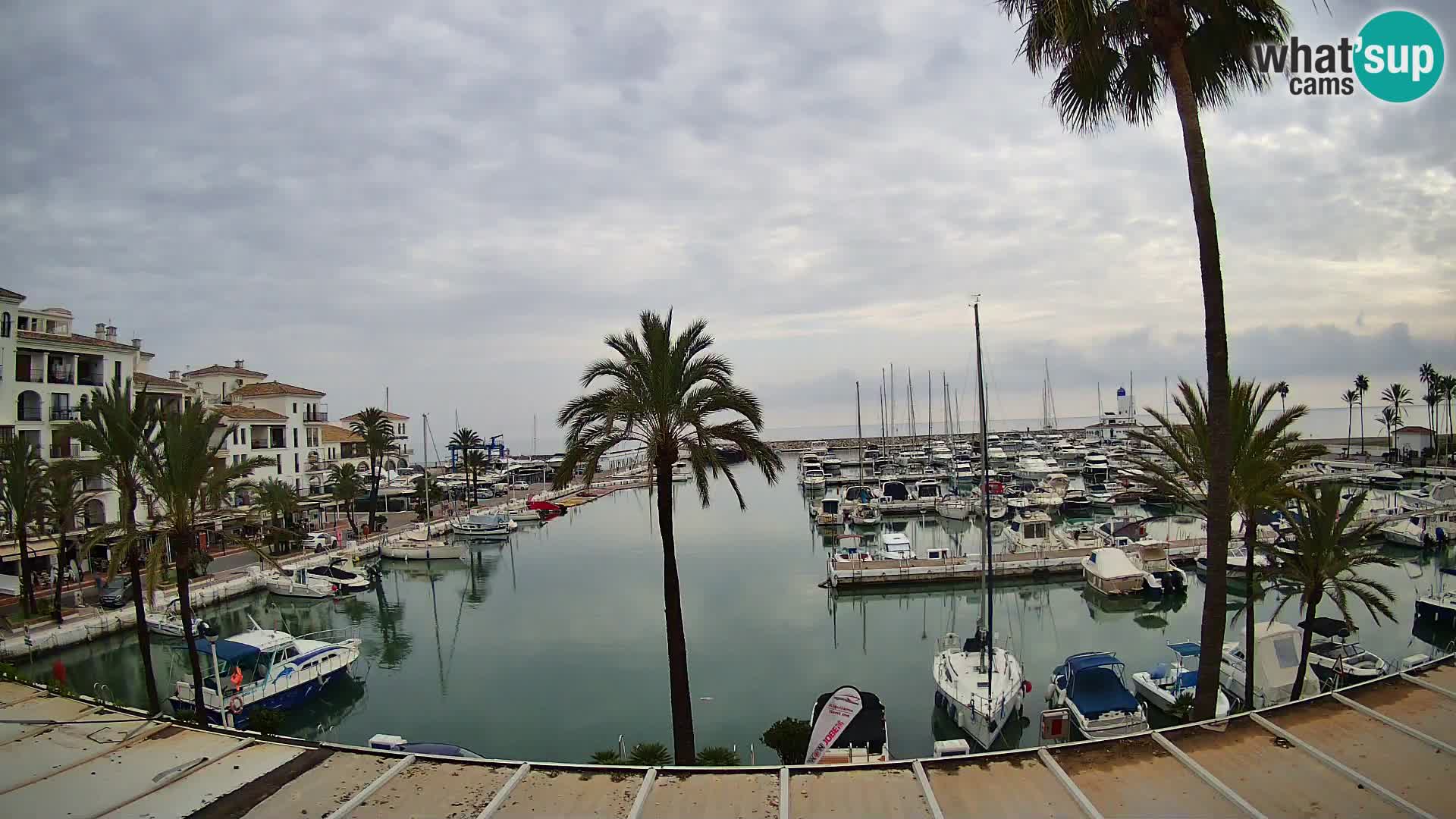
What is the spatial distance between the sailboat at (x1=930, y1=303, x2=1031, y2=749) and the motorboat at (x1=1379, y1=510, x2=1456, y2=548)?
33493 millimetres

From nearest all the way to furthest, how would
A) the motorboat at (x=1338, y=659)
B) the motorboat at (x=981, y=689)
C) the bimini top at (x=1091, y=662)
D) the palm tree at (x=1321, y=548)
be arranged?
the palm tree at (x=1321, y=548), the motorboat at (x=981, y=689), the bimini top at (x=1091, y=662), the motorboat at (x=1338, y=659)

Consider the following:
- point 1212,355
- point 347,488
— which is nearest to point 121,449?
point 1212,355

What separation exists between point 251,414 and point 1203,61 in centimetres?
5893

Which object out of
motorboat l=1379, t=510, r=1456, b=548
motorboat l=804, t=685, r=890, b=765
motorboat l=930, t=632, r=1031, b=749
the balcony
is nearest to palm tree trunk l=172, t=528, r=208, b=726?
motorboat l=804, t=685, r=890, b=765

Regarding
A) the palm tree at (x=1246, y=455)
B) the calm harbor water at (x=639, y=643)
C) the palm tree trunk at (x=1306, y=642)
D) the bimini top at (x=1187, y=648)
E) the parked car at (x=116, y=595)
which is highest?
the palm tree at (x=1246, y=455)

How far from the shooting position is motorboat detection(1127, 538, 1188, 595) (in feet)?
110

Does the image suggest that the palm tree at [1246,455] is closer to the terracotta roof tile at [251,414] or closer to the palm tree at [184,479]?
the palm tree at [184,479]

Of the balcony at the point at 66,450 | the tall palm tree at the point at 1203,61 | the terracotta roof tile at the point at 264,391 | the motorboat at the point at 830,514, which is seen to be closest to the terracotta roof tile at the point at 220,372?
the terracotta roof tile at the point at 264,391

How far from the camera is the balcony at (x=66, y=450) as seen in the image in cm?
3597

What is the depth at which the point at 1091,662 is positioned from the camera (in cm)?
1859

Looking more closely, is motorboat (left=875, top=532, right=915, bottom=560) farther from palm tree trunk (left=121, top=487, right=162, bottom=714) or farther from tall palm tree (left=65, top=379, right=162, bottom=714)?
tall palm tree (left=65, top=379, right=162, bottom=714)

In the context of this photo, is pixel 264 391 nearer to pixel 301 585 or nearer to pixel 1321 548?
pixel 301 585

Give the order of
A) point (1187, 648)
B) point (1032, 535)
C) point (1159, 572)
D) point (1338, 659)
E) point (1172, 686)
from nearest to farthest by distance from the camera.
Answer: point (1338, 659), point (1172, 686), point (1187, 648), point (1159, 572), point (1032, 535)

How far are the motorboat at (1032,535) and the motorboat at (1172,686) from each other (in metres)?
19.9
